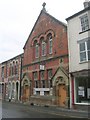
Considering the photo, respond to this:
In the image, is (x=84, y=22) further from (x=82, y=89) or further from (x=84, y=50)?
(x=82, y=89)

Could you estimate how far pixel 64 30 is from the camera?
2434 cm

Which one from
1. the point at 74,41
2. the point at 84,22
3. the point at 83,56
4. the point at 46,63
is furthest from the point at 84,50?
the point at 46,63

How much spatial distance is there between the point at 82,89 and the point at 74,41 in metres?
4.87

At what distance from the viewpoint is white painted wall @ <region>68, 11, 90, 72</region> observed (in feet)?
70.5

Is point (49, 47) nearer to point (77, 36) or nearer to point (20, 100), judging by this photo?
point (77, 36)

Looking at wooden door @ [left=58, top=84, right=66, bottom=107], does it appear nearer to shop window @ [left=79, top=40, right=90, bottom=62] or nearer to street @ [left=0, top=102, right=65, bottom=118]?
street @ [left=0, top=102, right=65, bottom=118]

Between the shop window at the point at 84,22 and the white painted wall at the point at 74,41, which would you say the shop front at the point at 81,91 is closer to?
the white painted wall at the point at 74,41

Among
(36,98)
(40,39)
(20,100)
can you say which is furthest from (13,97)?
(40,39)

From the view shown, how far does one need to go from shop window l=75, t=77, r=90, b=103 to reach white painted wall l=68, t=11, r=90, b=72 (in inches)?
44.3

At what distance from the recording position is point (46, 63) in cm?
2694

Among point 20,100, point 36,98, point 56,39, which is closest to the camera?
point 56,39

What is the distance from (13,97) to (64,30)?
16128 millimetres

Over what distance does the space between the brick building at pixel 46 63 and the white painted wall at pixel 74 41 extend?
882 mm

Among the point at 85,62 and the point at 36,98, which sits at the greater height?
the point at 85,62
